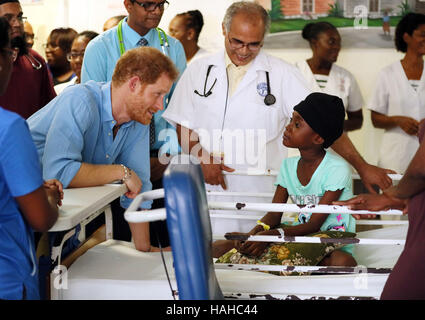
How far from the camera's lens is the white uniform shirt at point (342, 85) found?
417 cm

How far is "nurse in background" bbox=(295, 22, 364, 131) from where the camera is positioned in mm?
4172

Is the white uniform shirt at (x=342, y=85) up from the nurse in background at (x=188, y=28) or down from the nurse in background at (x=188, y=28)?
down

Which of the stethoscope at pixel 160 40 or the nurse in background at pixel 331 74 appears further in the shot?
the nurse in background at pixel 331 74

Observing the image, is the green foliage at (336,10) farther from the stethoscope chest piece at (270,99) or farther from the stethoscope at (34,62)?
the stethoscope at (34,62)

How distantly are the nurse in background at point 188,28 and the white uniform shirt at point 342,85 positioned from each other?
98 centimetres

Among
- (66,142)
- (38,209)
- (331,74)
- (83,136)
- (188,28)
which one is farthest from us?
(188,28)

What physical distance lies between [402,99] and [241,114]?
5.04 feet

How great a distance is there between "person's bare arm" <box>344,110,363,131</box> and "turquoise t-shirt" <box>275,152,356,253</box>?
1752mm

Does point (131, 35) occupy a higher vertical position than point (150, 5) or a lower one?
lower

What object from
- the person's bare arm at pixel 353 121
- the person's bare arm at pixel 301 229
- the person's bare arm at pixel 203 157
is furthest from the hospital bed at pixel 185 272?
the person's bare arm at pixel 353 121

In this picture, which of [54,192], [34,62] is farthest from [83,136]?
[34,62]

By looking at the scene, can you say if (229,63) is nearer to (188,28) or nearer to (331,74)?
(331,74)

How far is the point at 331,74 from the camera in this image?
419 centimetres

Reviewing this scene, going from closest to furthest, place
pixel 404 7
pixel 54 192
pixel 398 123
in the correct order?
pixel 54 192, pixel 398 123, pixel 404 7
